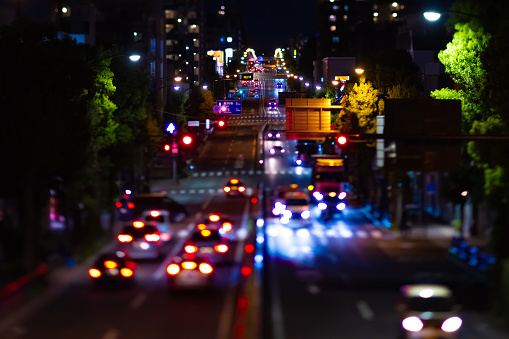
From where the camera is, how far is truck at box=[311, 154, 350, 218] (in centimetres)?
6638

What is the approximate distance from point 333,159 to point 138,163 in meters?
23.0

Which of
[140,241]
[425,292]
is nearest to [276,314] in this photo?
[425,292]

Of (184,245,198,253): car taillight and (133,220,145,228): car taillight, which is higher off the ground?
(133,220,145,228): car taillight

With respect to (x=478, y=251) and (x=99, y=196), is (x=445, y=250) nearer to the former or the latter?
(x=478, y=251)

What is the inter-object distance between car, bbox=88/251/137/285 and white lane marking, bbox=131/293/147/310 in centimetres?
211

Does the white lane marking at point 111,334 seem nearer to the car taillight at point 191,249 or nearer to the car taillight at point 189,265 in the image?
the car taillight at point 189,265

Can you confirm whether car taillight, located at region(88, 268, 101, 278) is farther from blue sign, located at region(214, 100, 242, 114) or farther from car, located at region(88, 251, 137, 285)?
blue sign, located at region(214, 100, 242, 114)

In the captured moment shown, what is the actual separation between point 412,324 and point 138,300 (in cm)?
1516

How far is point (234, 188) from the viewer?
60281 millimetres

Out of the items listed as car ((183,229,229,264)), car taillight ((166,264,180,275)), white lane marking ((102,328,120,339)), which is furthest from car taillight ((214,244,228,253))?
white lane marking ((102,328,120,339))

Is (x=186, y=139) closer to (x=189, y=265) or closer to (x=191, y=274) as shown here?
(x=189, y=265)

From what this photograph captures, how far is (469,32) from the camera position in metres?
38.3

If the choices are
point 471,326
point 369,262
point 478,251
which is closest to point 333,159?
point 369,262

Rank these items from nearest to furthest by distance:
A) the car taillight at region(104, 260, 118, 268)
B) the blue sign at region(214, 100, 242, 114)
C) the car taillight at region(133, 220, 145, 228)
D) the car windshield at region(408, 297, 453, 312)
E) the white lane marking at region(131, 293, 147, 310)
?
1. the car windshield at region(408, 297, 453, 312)
2. the white lane marking at region(131, 293, 147, 310)
3. the car taillight at region(104, 260, 118, 268)
4. the car taillight at region(133, 220, 145, 228)
5. the blue sign at region(214, 100, 242, 114)
